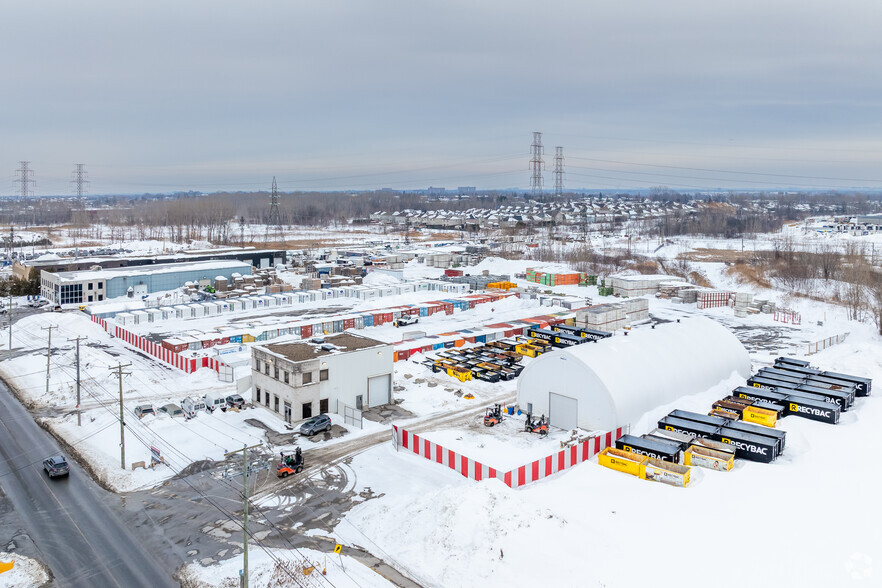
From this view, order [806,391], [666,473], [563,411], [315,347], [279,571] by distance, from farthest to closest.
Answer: [806,391] < [315,347] < [563,411] < [666,473] < [279,571]

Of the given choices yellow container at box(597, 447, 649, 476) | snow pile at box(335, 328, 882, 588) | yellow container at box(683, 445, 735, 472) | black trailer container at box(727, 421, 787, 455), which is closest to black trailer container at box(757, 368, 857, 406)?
black trailer container at box(727, 421, 787, 455)

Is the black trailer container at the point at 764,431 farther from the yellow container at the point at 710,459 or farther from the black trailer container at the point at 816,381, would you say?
the black trailer container at the point at 816,381

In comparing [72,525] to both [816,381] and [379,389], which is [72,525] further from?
[816,381]

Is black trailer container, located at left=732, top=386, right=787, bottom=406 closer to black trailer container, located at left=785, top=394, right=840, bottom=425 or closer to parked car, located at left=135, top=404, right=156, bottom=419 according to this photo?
black trailer container, located at left=785, top=394, right=840, bottom=425

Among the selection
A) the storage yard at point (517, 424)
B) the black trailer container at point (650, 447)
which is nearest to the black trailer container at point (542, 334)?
the storage yard at point (517, 424)

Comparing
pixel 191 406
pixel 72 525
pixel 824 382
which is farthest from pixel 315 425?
pixel 824 382

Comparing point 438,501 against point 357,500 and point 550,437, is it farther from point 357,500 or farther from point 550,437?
point 550,437
